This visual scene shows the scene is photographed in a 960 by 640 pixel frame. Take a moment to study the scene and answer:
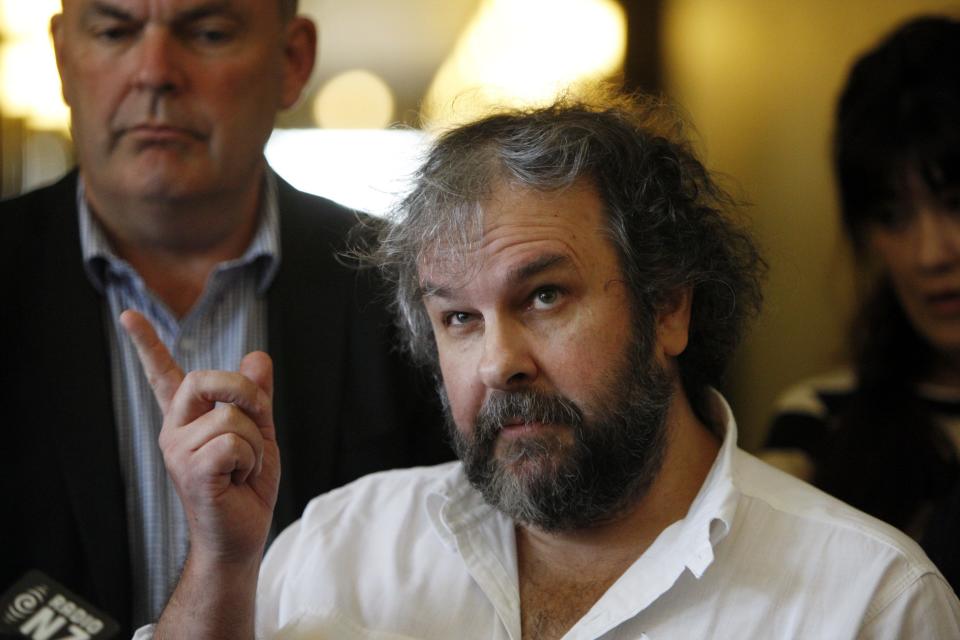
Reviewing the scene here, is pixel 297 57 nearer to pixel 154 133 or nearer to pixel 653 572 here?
pixel 154 133

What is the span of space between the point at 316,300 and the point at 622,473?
786 millimetres

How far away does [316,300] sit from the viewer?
2148 millimetres

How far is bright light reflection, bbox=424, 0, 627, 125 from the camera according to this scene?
4.48 metres

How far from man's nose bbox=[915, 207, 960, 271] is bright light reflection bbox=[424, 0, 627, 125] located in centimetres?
227

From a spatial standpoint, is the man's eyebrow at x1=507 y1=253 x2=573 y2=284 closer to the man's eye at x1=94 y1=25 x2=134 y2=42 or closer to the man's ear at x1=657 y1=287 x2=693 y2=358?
the man's ear at x1=657 y1=287 x2=693 y2=358

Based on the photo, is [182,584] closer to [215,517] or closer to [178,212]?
[215,517]

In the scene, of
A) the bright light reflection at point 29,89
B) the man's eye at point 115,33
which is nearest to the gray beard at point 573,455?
the man's eye at point 115,33

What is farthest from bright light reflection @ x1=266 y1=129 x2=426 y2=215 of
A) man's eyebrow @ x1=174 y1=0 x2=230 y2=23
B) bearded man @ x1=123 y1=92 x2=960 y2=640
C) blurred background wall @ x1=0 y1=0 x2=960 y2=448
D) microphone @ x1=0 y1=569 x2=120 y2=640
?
microphone @ x1=0 y1=569 x2=120 y2=640

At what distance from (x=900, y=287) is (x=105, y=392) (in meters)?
1.53

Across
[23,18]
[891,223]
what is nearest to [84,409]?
[891,223]

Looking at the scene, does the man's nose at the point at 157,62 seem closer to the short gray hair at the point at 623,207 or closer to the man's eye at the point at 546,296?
the short gray hair at the point at 623,207

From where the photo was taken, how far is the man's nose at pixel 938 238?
220 centimetres

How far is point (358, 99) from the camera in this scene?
4.81m

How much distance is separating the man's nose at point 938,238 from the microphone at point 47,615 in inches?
62.9
